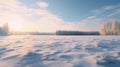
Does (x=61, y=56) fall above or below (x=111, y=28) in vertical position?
below

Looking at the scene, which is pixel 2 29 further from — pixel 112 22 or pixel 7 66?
pixel 7 66

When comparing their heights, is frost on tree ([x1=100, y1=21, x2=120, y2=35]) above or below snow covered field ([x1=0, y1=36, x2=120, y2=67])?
above

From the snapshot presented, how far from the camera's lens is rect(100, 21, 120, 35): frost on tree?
44731 mm

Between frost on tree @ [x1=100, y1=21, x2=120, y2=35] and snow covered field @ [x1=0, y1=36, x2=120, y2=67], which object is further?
frost on tree @ [x1=100, y1=21, x2=120, y2=35]

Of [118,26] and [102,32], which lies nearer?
[118,26]

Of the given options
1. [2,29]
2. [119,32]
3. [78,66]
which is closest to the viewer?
[78,66]

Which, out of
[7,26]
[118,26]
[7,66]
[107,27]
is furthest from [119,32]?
[7,66]

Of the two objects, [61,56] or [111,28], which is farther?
[111,28]

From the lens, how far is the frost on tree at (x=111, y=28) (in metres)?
44.7

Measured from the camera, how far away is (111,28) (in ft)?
153

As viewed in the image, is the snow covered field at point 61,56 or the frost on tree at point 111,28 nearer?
the snow covered field at point 61,56

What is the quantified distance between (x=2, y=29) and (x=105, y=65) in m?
51.5

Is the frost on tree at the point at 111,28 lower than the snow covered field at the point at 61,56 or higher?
higher

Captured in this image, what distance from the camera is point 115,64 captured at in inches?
116
